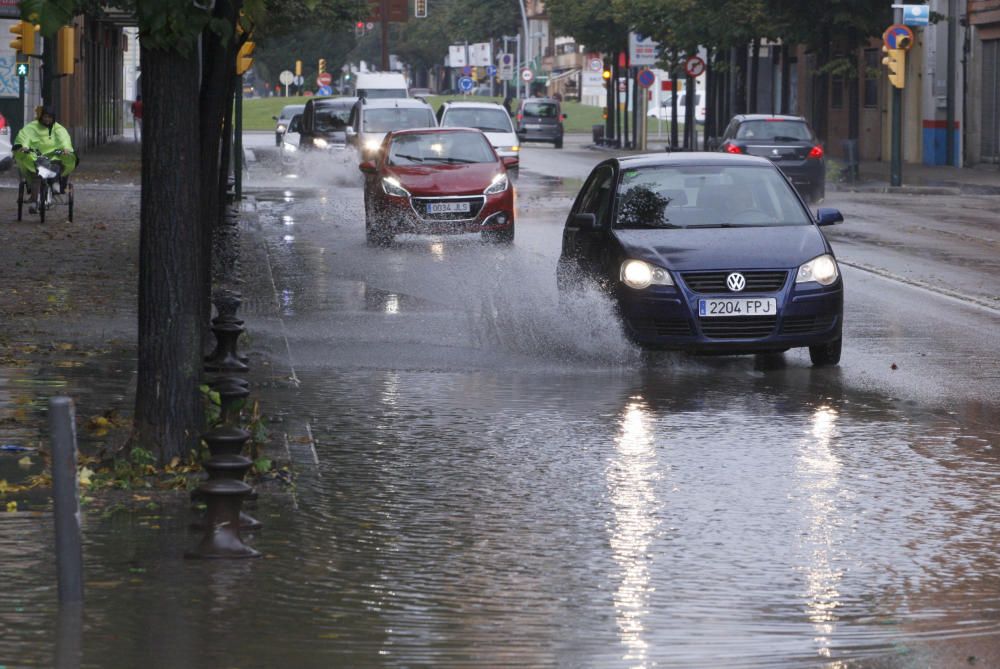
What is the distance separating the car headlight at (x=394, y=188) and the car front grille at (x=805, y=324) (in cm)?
1180

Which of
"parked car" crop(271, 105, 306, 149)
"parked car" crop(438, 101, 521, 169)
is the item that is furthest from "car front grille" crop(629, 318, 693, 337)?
"parked car" crop(271, 105, 306, 149)

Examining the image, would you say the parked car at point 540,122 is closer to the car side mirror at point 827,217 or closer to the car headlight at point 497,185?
the car headlight at point 497,185

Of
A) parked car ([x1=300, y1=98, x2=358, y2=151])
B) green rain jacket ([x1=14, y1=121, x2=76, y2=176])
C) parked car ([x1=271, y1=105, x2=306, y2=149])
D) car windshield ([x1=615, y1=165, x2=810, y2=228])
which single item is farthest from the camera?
parked car ([x1=271, y1=105, x2=306, y2=149])

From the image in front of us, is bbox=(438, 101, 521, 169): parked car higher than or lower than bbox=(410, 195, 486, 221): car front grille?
higher

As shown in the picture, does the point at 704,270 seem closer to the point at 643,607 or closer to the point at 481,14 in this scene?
the point at 643,607

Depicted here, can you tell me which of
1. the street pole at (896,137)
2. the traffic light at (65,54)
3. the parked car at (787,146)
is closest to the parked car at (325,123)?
the parked car at (787,146)

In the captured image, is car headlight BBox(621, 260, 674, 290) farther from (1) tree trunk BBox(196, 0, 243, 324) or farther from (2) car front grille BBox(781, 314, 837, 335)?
(1) tree trunk BBox(196, 0, 243, 324)

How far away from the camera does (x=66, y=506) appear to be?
19.8 ft

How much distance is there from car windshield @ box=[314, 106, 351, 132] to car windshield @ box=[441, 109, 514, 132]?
→ 333 cm

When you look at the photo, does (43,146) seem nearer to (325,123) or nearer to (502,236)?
(502,236)

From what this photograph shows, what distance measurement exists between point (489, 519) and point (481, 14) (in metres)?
121

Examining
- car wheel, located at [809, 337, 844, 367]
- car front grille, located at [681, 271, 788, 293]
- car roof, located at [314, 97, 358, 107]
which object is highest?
car roof, located at [314, 97, 358, 107]

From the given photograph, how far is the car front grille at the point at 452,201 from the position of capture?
2375 centimetres

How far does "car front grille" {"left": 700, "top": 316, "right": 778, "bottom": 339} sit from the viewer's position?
12445 millimetres
